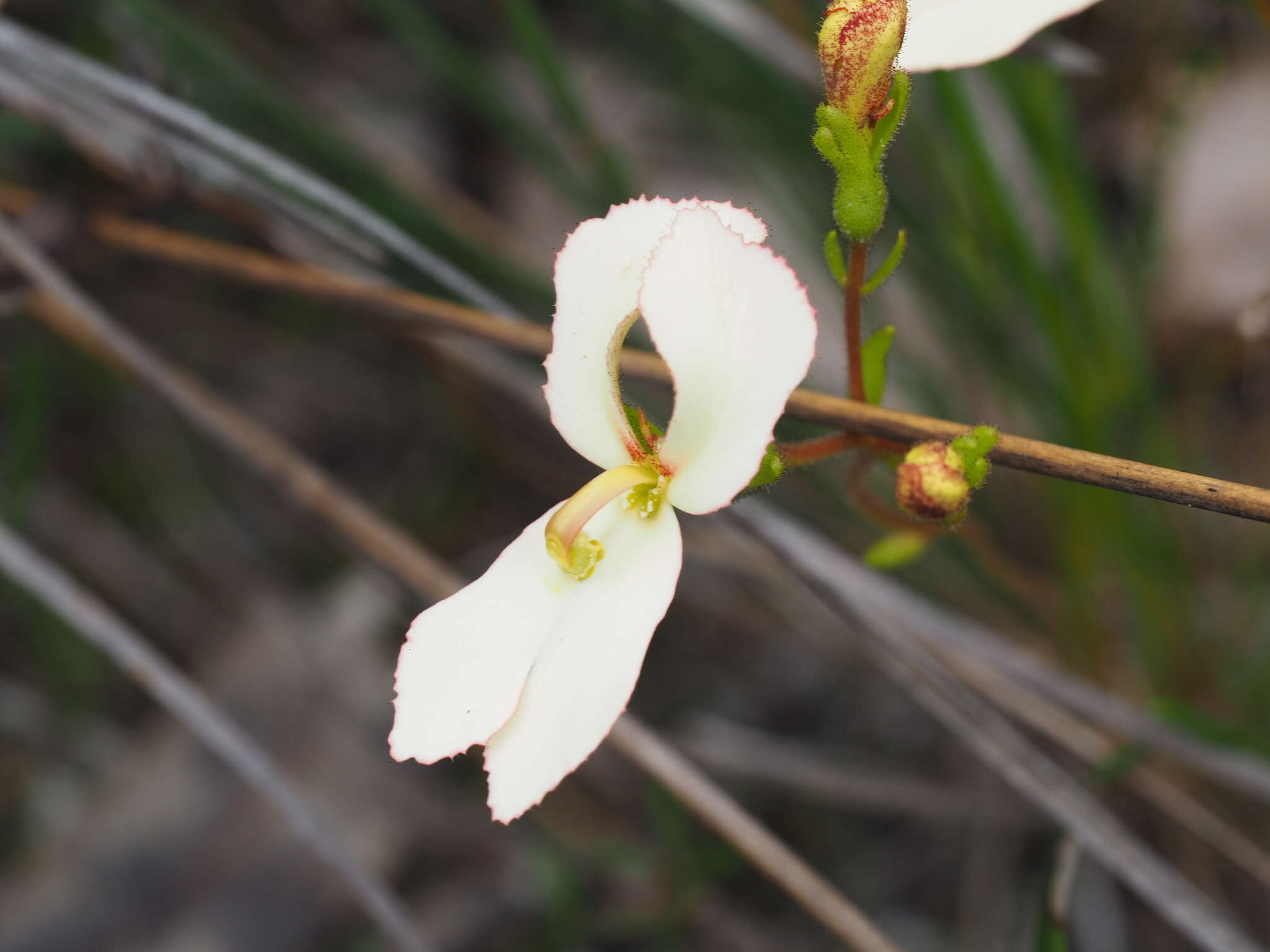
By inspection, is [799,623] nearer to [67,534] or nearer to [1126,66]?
[1126,66]

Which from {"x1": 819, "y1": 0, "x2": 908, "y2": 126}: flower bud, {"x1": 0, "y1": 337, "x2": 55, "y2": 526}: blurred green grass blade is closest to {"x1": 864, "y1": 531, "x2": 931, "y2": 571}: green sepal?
{"x1": 819, "y1": 0, "x2": 908, "y2": 126}: flower bud

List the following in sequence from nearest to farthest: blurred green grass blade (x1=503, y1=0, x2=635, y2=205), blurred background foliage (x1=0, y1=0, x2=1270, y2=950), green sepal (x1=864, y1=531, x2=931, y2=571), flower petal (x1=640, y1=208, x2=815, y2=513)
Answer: flower petal (x1=640, y1=208, x2=815, y2=513) → green sepal (x1=864, y1=531, x2=931, y2=571) → blurred green grass blade (x1=503, y1=0, x2=635, y2=205) → blurred background foliage (x1=0, y1=0, x2=1270, y2=950)

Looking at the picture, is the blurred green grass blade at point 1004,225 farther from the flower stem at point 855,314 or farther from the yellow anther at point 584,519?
the yellow anther at point 584,519

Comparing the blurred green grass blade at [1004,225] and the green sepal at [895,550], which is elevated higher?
the blurred green grass blade at [1004,225]

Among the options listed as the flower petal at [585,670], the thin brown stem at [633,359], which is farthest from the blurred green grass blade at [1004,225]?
the flower petal at [585,670]

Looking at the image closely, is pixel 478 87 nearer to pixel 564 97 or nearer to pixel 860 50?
pixel 564 97

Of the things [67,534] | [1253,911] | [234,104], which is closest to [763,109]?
[234,104]

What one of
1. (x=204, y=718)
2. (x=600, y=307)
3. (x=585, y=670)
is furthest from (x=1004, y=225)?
(x=204, y=718)

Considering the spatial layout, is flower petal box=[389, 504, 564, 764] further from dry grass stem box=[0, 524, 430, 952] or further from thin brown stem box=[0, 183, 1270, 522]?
dry grass stem box=[0, 524, 430, 952]
